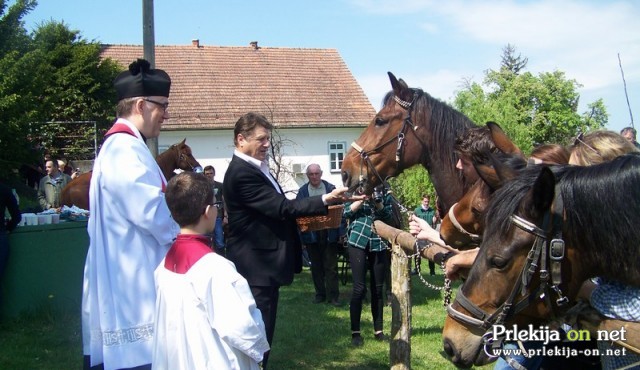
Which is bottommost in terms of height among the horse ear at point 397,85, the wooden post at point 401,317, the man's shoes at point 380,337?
the man's shoes at point 380,337

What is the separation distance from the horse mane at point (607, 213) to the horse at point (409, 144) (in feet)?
8.04

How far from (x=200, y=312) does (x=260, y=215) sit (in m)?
1.65

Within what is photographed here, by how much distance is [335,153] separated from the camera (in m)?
28.5

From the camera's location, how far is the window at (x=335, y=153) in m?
28.4

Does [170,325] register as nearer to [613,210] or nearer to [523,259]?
[523,259]

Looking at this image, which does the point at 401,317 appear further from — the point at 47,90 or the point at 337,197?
the point at 47,90

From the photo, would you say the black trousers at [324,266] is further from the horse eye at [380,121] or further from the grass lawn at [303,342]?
the horse eye at [380,121]

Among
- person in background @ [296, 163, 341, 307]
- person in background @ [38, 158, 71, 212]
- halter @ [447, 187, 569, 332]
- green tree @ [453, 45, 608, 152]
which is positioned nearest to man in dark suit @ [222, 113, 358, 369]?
halter @ [447, 187, 569, 332]

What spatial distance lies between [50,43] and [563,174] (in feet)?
81.8

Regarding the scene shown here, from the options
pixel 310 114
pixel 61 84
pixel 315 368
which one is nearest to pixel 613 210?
pixel 315 368

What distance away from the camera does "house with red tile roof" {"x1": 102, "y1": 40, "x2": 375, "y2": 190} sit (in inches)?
1042

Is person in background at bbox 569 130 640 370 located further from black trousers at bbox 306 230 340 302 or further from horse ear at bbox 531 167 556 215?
black trousers at bbox 306 230 340 302

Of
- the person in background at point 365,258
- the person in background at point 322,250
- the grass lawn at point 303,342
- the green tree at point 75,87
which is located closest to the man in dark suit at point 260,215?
the grass lawn at point 303,342

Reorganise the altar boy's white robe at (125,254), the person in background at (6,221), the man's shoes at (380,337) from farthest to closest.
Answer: the person in background at (6,221), the man's shoes at (380,337), the altar boy's white robe at (125,254)
